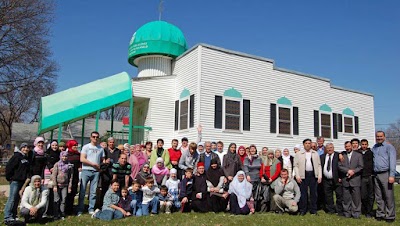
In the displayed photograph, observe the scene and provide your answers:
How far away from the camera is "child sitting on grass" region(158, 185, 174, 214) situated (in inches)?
334

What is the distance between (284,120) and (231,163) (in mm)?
8141

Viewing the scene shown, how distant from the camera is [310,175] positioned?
897cm

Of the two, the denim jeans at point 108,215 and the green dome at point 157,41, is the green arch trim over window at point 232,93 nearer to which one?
the green dome at point 157,41

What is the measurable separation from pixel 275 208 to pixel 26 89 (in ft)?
69.5

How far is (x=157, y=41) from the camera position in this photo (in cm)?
1753

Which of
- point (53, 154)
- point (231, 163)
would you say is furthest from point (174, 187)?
point (53, 154)

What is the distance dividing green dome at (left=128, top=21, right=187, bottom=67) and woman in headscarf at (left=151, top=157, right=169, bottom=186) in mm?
9538

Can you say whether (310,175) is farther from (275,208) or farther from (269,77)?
(269,77)

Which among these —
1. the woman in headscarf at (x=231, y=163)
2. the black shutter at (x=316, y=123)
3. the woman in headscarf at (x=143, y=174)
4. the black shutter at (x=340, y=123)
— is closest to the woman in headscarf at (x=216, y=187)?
the woman in headscarf at (x=231, y=163)

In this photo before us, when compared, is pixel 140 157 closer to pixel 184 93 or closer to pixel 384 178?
pixel 184 93

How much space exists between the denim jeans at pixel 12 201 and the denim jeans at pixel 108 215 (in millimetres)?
1688

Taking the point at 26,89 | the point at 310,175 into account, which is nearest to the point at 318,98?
the point at 310,175

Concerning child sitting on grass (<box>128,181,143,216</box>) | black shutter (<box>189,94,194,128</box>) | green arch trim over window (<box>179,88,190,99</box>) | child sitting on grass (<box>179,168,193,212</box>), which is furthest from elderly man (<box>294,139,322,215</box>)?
green arch trim over window (<box>179,88,190,99</box>)

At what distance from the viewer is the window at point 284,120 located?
1655cm
